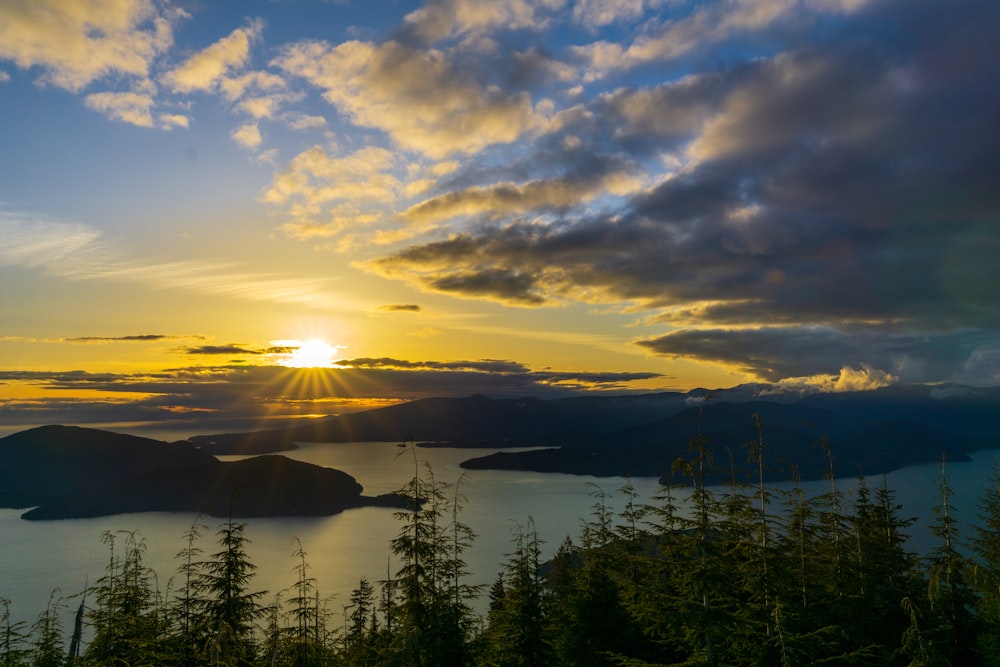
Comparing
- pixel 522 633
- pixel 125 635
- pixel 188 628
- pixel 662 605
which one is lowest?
pixel 522 633

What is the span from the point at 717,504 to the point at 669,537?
2.39m

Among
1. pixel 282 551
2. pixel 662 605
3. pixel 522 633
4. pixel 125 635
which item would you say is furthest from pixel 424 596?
pixel 282 551

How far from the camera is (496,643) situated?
84.7 feet

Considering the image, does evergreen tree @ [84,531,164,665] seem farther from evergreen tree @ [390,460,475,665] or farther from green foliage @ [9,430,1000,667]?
evergreen tree @ [390,460,475,665]

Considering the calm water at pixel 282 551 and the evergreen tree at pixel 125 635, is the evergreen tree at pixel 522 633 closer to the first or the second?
the evergreen tree at pixel 125 635

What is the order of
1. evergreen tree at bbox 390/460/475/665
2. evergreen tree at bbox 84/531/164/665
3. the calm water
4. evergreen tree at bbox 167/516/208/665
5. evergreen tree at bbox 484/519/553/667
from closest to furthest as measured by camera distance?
1. evergreen tree at bbox 84/531/164/665
2. evergreen tree at bbox 390/460/475/665
3. evergreen tree at bbox 167/516/208/665
4. evergreen tree at bbox 484/519/553/667
5. the calm water

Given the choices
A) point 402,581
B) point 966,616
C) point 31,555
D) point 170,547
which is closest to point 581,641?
point 402,581

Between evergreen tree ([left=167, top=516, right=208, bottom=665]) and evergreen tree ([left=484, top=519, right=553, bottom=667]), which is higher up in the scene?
evergreen tree ([left=167, top=516, right=208, bottom=665])

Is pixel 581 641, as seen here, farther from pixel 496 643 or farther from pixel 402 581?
pixel 402 581

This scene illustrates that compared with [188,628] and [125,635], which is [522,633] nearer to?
[188,628]

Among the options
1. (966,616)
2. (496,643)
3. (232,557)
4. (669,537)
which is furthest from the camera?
(966,616)

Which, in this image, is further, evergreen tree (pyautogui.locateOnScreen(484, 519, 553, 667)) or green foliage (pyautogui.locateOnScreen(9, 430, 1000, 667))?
evergreen tree (pyautogui.locateOnScreen(484, 519, 553, 667))

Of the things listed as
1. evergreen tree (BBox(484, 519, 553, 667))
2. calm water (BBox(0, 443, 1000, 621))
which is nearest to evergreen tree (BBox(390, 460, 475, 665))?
evergreen tree (BBox(484, 519, 553, 667))

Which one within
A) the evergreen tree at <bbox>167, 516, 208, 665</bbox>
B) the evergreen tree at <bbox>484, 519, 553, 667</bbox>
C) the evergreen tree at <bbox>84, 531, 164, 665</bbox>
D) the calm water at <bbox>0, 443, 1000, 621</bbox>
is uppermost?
the evergreen tree at <bbox>84, 531, 164, 665</bbox>
